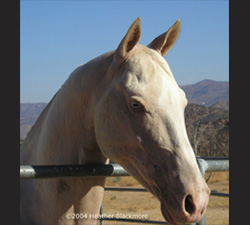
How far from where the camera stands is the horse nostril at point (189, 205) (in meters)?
1.85

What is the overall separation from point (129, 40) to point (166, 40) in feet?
1.53

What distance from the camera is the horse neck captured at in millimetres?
2484

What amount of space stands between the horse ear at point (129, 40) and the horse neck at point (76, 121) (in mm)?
159

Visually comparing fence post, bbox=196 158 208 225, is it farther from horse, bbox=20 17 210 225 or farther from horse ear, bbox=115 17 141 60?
horse ear, bbox=115 17 141 60

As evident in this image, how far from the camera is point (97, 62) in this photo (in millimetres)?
2562

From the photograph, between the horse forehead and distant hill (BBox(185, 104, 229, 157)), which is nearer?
the horse forehead

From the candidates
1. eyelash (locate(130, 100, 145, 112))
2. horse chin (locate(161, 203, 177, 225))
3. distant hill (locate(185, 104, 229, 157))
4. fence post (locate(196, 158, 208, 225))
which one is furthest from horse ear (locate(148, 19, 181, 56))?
distant hill (locate(185, 104, 229, 157))

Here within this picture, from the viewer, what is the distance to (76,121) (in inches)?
101

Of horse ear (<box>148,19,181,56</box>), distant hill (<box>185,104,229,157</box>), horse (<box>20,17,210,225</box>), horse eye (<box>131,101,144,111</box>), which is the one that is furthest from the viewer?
distant hill (<box>185,104,229,157</box>)

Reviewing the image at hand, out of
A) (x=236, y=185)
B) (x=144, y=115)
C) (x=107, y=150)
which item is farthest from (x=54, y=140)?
(x=236, y=185)

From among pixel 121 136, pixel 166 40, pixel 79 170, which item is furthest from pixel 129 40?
pixel 79 170

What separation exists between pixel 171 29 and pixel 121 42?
0.51 metres

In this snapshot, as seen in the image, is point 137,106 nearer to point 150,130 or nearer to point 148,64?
point 150,130

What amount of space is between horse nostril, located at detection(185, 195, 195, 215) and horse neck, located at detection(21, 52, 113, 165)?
2.63 feet
